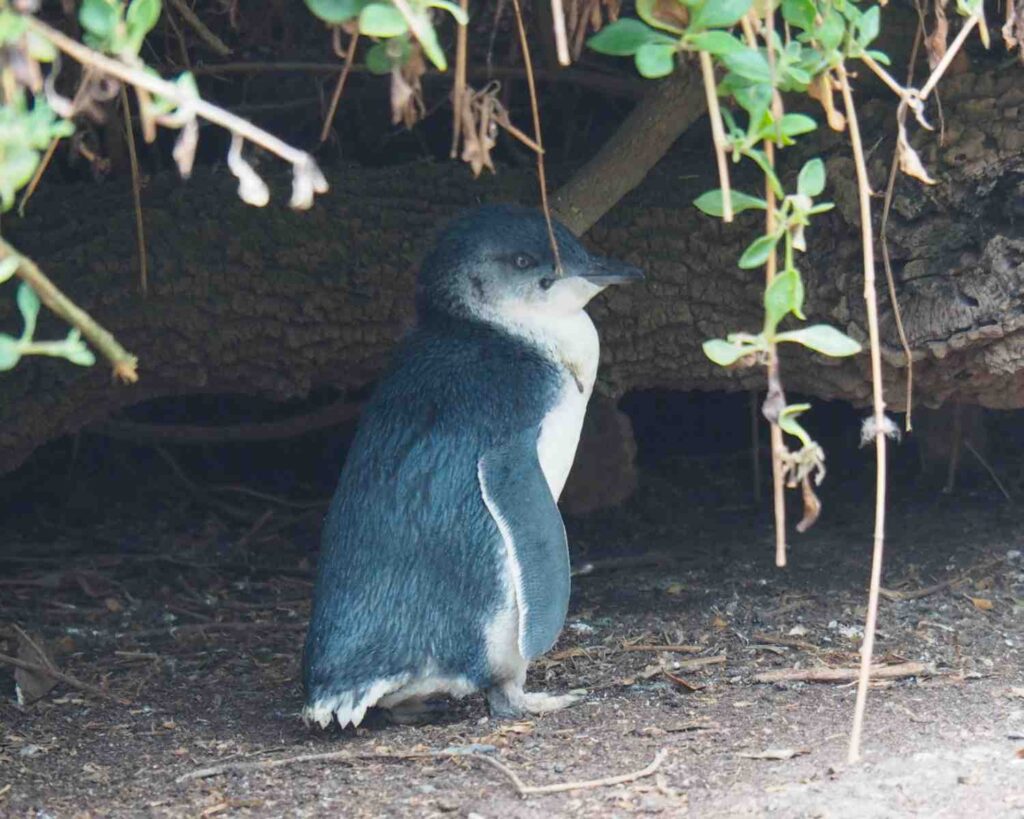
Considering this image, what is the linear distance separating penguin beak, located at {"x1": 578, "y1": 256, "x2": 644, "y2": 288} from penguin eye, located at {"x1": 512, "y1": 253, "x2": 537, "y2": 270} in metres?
0.09

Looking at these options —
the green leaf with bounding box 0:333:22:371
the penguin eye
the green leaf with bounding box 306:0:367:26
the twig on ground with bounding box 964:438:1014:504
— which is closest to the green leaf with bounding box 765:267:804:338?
the green leaf with bounding box 306:0:367:26

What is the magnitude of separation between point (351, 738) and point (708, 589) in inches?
41.3

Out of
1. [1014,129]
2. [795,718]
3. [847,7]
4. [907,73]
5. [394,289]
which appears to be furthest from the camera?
[394,289]

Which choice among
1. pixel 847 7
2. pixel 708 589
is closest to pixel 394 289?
pixel 708 589

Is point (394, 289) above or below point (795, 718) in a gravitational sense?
above

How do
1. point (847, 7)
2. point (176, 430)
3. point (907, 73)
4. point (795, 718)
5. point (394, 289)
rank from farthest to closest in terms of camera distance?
point (176, 430)
point (394, 289)
point (907, 73)
point (795, 718)
point (847, 7)

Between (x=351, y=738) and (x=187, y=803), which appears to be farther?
(x=351, y=738)

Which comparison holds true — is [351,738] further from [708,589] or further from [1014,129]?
[1014,129]

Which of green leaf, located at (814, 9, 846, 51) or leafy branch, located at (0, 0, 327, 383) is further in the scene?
green leaf, located at (814, 9, 846, 51)

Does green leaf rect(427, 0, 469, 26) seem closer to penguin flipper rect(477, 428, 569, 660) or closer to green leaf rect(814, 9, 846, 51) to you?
green leaf rect(814, 9, 846, 51)

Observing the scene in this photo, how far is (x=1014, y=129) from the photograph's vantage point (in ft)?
8.52

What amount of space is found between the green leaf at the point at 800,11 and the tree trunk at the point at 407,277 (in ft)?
3.19

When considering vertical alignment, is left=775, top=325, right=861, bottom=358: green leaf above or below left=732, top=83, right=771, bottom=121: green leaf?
below

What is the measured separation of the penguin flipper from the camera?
239 cm
